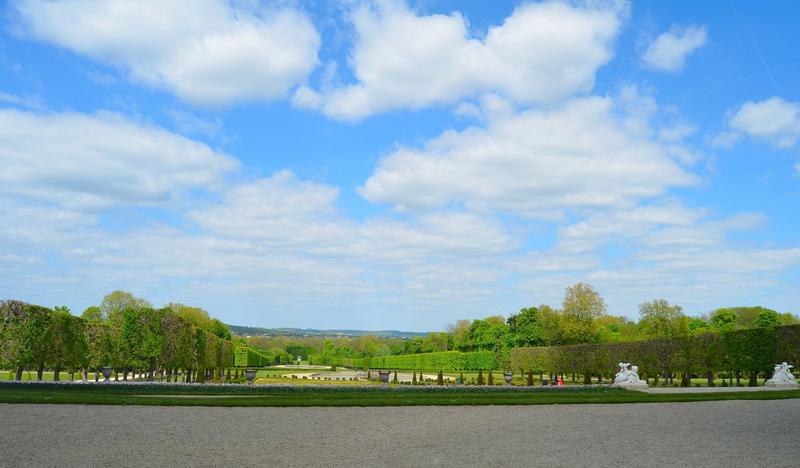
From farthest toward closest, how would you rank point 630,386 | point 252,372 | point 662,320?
point 662,320 → point 252,372 → point 630,386

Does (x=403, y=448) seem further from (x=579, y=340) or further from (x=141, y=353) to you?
(x=579, y=340)

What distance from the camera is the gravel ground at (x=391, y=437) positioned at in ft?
31.8

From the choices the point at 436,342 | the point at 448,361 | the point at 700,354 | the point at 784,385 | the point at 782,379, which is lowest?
the point at 448,361

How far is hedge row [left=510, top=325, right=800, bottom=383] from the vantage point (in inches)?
1340

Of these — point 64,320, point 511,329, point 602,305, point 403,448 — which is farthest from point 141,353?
point 602,305

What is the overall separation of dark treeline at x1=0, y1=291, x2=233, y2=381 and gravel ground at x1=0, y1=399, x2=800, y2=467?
20977mm

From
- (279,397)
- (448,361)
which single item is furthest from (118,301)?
(279,397)

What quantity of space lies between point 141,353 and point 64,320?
5.12m

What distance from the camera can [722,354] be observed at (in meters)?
36.4

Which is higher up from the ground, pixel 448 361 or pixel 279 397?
pixel 279 397

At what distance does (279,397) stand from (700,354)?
91.1 feet

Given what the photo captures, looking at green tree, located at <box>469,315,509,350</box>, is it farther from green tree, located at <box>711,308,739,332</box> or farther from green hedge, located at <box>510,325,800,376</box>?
green tree, located at <box>711,308,739,332</box>

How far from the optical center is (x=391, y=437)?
12.1m

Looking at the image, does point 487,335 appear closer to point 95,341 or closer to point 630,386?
point 630,386
